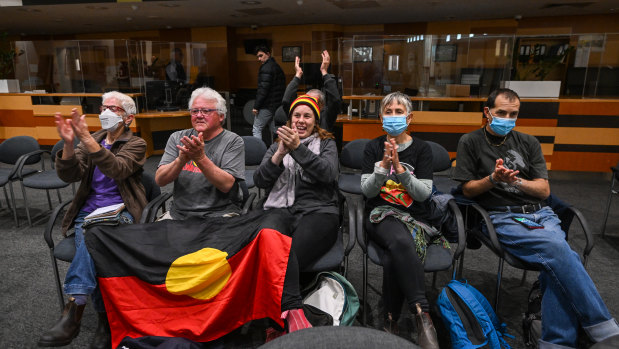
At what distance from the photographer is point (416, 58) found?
5.16m

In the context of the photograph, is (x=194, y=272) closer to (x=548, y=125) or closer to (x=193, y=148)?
(x=193, y=148)

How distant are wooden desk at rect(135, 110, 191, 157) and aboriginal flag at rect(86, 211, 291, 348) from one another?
414 cm

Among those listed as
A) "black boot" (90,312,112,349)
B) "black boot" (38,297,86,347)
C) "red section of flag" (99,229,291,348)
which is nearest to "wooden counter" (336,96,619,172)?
"red section of flag" (99,229,291,348)

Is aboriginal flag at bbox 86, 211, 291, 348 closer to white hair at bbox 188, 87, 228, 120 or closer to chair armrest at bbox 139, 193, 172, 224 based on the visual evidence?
chair armrest at bbox 139, 193, 172, 224

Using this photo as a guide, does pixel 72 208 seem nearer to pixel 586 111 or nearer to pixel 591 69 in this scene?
pixel 586 111

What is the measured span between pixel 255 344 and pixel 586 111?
16.5 ft

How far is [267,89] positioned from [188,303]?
3684mm

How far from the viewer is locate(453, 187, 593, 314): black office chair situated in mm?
1895

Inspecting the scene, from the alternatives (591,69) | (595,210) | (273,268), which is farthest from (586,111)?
(273,268)

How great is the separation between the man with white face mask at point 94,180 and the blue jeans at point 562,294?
203 centimetres

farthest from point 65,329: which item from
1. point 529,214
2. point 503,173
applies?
point 529,214

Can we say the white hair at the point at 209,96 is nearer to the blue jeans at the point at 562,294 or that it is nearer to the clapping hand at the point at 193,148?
the clapping hand at the point at 193,148

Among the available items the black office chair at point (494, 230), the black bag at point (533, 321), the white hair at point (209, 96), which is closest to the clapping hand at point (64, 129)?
the white hair at point (209, 96)

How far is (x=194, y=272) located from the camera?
178 centimetres
